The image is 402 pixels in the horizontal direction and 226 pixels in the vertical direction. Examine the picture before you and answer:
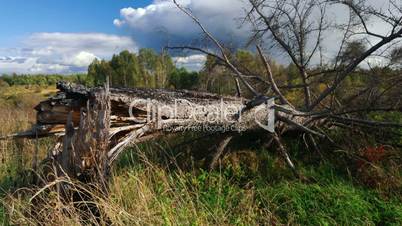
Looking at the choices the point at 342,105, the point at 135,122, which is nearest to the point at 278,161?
the point at 342,105

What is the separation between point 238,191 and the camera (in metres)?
4.59

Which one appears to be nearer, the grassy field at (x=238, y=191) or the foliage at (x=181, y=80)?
the grassy field at (x=238, y=191)

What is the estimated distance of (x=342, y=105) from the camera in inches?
242

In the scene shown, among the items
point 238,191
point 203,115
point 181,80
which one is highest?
point 181,80

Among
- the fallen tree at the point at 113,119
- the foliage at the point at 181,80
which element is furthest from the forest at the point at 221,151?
the foliage at the point at 181,80

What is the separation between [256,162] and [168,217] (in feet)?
8.20

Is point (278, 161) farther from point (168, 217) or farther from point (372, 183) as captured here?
point (168, 217)

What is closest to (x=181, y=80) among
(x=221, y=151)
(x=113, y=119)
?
(x=221, y=151)

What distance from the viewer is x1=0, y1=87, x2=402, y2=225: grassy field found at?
3273 millimetres

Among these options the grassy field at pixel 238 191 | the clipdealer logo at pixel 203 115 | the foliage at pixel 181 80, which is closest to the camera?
the grassy field at pixel 238 191

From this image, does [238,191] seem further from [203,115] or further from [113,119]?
[113,119]

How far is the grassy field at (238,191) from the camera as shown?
3273 millimetres

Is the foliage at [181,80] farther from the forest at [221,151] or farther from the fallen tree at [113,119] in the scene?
the fallen tree at [113,119]

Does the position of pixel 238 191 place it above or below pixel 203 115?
below
